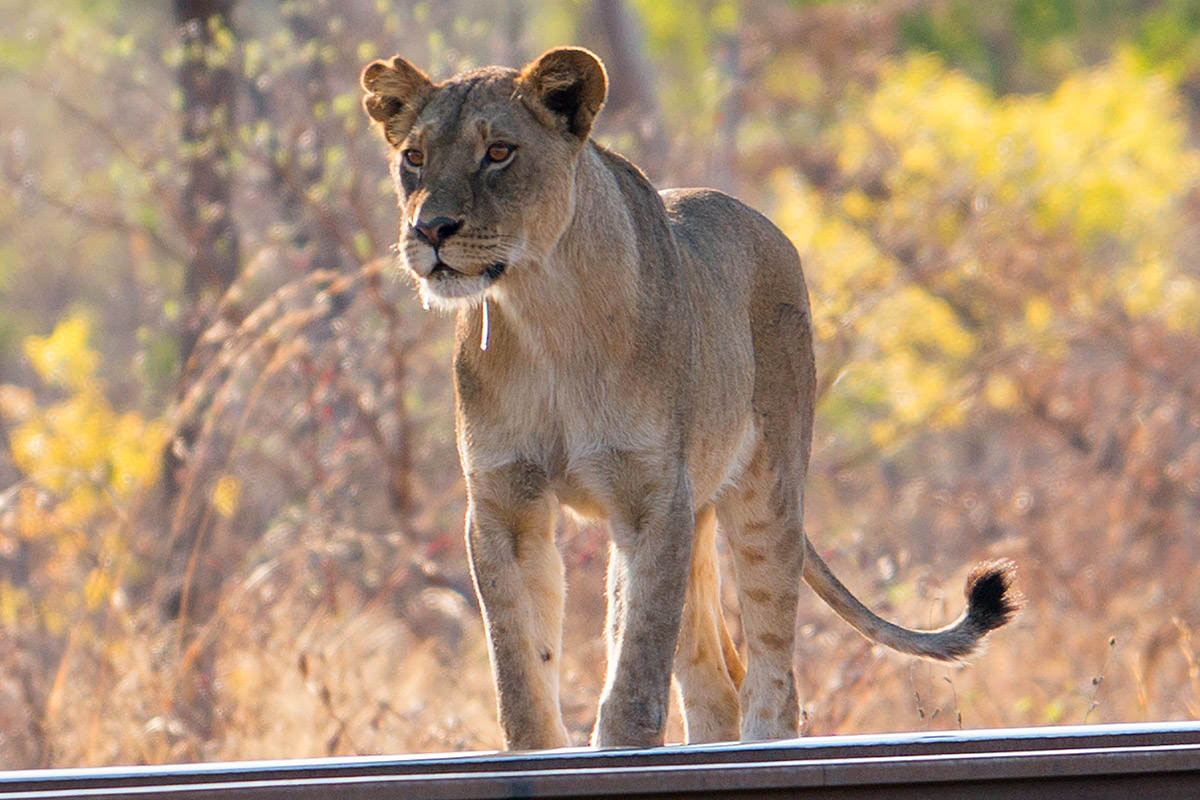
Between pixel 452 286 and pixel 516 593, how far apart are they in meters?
0.69

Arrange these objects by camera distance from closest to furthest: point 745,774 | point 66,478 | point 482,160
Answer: point 745,774
point 482,160
point 66,478

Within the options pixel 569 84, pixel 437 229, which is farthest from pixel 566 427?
pixel 569 84

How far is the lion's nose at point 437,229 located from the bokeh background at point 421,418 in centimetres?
186

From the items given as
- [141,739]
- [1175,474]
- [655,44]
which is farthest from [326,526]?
[655,44]

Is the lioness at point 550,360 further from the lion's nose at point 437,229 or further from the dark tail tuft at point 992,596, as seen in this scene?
the dark tail tuft at point 992,596

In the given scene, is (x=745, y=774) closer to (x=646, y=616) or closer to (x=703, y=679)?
(x=646, y=616)

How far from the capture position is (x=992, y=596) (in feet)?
13.9

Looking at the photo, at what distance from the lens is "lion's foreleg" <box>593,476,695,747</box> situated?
3523 millimetres

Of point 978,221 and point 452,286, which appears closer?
point 452,286

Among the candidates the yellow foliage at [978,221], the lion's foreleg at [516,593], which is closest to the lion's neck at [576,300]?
the lion's foreleg at [516,593]

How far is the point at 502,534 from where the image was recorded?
12.0 ft

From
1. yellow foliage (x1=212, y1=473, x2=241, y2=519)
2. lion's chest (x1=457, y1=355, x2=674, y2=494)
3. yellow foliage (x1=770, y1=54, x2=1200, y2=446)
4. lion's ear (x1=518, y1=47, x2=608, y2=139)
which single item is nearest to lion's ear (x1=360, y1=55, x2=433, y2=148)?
lion's ear (x1=518, y1=47, x2=608, y2=139)

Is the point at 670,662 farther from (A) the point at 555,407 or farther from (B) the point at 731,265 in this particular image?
(B) the point at 731,265

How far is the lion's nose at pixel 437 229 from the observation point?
340 cm
